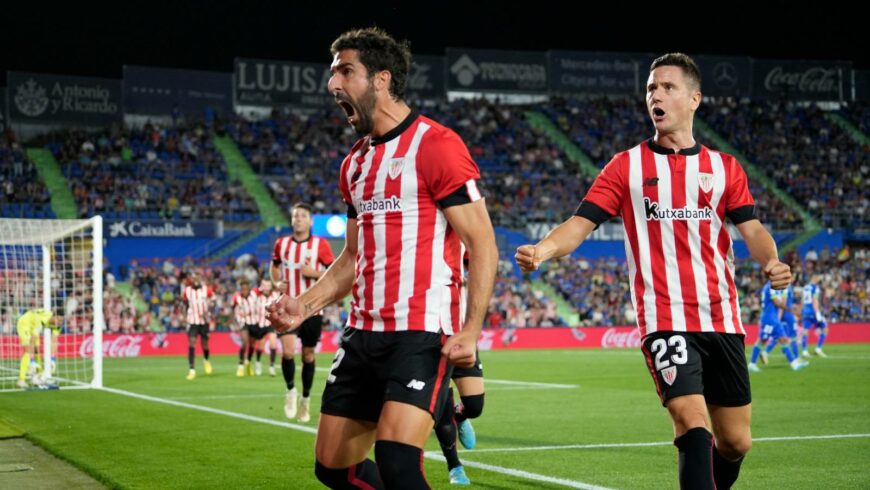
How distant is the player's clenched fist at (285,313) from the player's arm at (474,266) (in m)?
0.92

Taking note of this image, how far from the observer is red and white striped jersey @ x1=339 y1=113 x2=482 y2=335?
15.6ft

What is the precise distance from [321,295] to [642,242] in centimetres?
177

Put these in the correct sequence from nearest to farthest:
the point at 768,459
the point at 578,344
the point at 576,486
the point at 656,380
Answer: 1. the point at 656,380
2. the point at 576,486
3. the point at 768,459
4. the point at 578,344

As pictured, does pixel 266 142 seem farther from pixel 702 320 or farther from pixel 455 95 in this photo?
pixel 702 320

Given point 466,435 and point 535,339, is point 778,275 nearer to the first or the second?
point 466,435

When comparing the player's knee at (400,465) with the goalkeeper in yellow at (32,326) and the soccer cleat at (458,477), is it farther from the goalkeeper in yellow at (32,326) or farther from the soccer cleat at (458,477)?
the goalkeeper in yellow at (32,326)

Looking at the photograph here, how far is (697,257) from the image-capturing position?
589 cm

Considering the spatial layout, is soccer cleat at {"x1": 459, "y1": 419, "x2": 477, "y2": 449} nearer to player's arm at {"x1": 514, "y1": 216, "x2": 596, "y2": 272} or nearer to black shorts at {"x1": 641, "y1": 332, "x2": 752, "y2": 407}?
black shorts at {"x1": 641, "y1": 332, "x2": 752, "y2": 407}

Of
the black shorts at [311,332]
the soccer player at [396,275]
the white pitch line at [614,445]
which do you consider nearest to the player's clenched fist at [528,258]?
the soccer player at [396,275]

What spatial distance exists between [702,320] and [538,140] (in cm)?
4666

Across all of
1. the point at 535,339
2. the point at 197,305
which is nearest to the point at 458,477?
the point at 197,305

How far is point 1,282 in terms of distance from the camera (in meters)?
24.2

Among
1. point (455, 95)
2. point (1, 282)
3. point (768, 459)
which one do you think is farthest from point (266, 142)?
point (768, 459)

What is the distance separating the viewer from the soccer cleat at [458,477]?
329 inches
